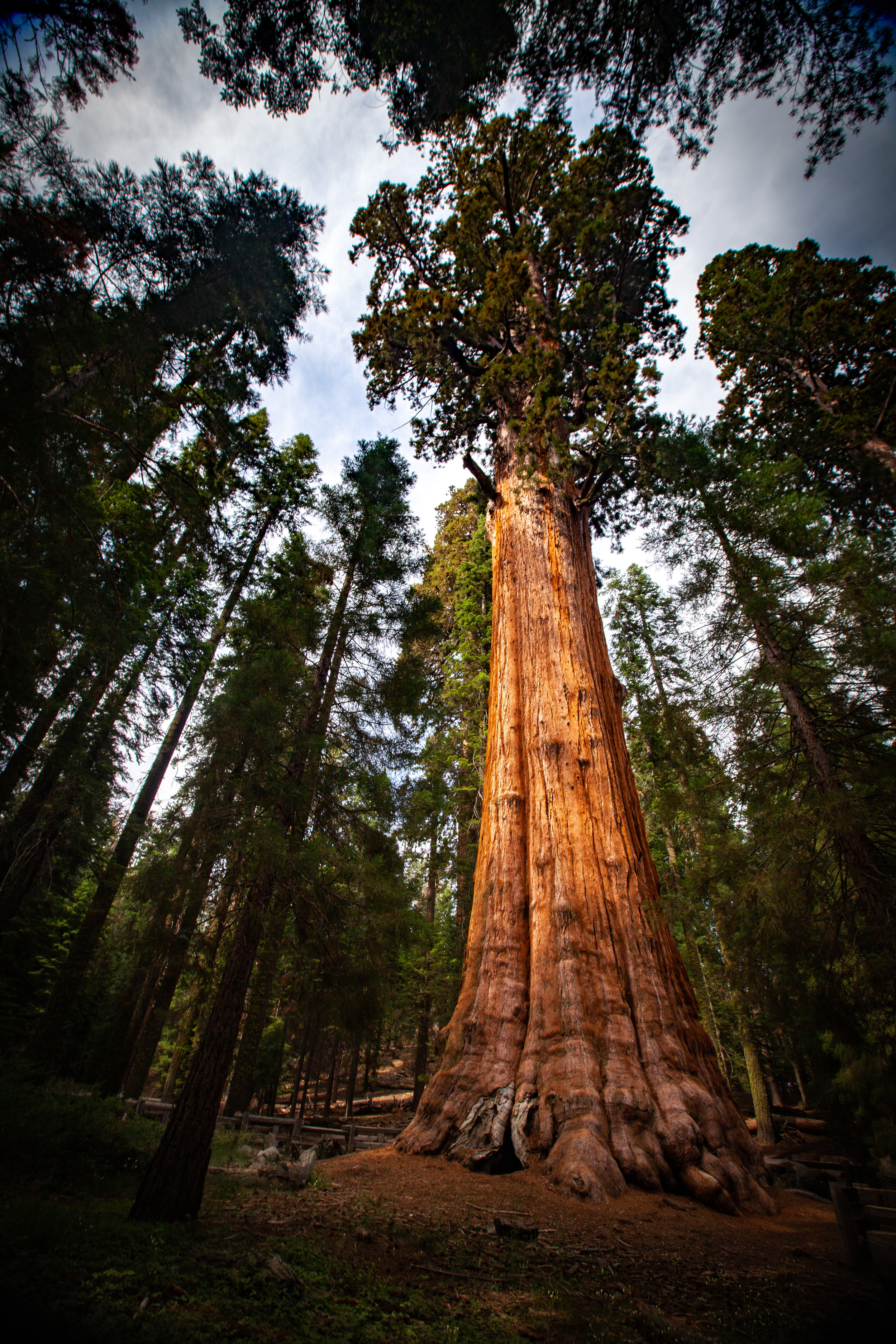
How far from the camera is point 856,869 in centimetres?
646

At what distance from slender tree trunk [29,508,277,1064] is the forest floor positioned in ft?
21.3

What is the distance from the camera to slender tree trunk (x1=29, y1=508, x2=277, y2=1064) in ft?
29.0

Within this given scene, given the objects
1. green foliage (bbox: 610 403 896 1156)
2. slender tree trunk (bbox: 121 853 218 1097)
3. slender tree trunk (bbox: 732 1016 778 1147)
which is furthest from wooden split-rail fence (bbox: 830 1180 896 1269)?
slender tree trunk (bbox: 732 1016 778 1147)

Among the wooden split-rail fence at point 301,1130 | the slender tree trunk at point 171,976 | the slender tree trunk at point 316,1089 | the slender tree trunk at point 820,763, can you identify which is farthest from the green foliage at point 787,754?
the slender tree trunk at point 316,1089

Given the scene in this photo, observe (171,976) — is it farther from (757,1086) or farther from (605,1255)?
(757,1086)

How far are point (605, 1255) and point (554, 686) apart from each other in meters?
4.53

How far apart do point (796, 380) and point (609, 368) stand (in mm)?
8217

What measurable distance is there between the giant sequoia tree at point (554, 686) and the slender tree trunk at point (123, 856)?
4.73m

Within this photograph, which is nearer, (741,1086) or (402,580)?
(402,580)

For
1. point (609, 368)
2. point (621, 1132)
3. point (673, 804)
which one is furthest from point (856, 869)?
point (609, 368)

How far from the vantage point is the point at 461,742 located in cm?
1338

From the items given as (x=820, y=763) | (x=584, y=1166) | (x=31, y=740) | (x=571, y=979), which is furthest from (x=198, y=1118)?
(x=31, y=740)

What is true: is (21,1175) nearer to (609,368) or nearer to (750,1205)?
(750,1205)

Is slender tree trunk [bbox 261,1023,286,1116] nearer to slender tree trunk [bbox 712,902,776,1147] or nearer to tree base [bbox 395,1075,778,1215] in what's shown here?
slender tree trunk [bbox 712,902,776,1147]
